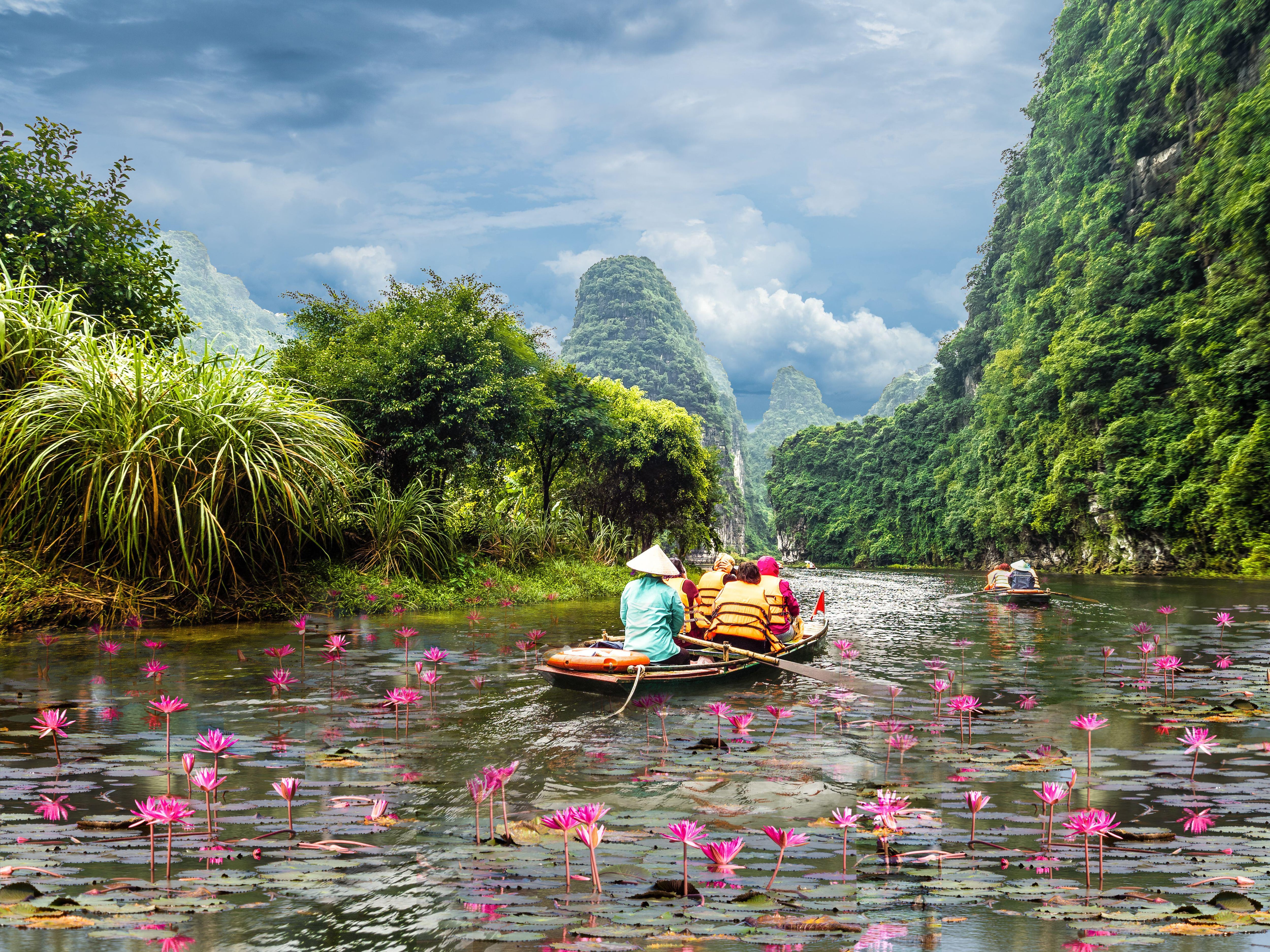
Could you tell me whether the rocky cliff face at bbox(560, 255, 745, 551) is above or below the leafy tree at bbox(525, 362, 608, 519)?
above

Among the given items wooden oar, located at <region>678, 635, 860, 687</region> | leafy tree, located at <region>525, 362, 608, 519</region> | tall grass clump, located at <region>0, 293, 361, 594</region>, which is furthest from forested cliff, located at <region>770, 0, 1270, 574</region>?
tall grass clump, located at <region>0, 293, 361, 594</region>

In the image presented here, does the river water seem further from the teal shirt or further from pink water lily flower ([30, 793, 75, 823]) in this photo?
the teal shirt

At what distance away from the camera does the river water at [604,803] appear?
2494 mm

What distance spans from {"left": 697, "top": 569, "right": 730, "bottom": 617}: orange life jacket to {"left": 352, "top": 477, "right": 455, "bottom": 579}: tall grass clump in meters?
5.49

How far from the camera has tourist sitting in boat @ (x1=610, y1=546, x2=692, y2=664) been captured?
24.1 feet

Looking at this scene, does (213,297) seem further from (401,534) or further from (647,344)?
(401,534)

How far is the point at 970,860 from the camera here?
3070 mm

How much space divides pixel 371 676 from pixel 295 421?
507 centimetres

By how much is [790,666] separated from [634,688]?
7.28 ft

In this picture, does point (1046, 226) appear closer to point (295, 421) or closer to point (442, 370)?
point (442, 370)

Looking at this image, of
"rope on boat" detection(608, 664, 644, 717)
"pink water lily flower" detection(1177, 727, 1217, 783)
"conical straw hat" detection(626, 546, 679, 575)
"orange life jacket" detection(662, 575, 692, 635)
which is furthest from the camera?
"orange life jacket" detection(662, 575, 692, 635)

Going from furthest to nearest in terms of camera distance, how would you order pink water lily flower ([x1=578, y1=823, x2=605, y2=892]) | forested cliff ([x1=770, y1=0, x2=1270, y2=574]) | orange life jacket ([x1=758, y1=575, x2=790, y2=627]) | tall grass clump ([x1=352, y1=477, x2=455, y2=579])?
forested cliff ([x1=770, y1=0, x2=1270, y2=574]) → tall grass clump ([x1=352, y1=477, x2=455, y2=579]) → orange life jacket ([x1=758, y1=575, x2=790, y2=627]) → pink water lily flower ([x1=578, y1=823, x2=605, y2=892])

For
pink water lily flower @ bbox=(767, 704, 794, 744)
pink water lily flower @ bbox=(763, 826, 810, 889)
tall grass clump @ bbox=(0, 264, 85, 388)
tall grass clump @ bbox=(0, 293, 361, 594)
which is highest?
tall grass clump @ bbox=(0, 264, 85, 388)

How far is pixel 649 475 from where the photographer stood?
2953 centimetres
